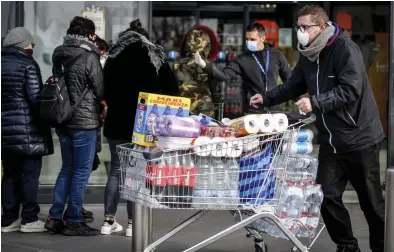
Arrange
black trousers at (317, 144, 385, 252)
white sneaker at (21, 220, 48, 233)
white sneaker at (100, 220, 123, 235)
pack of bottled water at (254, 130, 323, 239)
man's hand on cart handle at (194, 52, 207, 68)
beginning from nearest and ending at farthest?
pack of bottled water at (254, 130, 323, 239) < black trousers at (317, 144, 385, 252) < white sneaker at (100, 220, 123, 235) < white sneaker at (21, 220, 48, 233) < man's hand on cart handle at (194, 52, 207, 68)

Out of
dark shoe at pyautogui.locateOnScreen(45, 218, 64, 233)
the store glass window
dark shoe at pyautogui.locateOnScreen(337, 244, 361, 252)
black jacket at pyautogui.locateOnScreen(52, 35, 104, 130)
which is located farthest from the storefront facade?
dark shoe at pyautogui.locateOnScreen(337, 244, 361, 252)

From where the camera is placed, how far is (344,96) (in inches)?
256

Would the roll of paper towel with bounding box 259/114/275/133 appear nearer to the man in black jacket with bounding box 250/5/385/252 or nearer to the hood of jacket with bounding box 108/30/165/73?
the man in black jacket with bounding box 250/5/385/252

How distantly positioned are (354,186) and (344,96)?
2.68 ft

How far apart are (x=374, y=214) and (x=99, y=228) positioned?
303cm

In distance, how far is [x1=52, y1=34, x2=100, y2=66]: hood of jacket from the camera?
8.05 meters

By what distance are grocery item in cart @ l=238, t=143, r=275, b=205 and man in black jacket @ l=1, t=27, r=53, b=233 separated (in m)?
2.90

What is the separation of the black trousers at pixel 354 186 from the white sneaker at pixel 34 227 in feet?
9.47

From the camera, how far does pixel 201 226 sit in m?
8.80

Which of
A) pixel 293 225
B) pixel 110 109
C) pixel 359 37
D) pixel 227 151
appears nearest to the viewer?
pixel 227 151

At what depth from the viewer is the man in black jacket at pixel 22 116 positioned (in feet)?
26.7

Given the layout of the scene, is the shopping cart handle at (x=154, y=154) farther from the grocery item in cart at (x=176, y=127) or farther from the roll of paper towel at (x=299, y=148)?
the roll of paper towel at (x=299, y=148)

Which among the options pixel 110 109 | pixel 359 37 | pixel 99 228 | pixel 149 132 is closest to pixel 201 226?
pixel 99 228

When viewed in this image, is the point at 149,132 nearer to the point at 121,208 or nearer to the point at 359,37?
the point at 121,208
